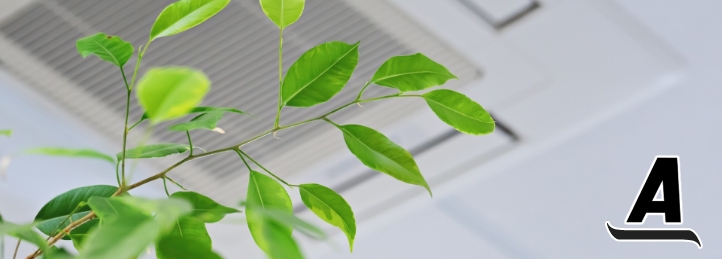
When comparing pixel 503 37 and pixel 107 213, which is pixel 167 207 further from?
pixel 503 37

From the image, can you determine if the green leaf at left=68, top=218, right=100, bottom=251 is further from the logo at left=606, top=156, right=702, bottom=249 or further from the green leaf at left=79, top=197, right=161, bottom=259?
the logo at left=606, top=156, right=702, bottom=249

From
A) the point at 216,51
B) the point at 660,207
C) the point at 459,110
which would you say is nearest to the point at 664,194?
the point at 660,207

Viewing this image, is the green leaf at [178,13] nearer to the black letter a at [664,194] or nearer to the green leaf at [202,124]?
the green leaf at [202,124]

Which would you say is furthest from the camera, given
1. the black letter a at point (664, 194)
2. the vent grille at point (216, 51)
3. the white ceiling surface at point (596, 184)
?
the black letter a at point (664, 194)

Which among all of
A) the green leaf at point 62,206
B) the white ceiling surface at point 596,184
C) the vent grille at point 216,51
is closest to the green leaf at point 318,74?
the green leaf at point 62,206

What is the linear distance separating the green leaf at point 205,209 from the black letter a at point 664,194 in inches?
40.3

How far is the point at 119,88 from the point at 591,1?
0.60 m

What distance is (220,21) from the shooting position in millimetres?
724

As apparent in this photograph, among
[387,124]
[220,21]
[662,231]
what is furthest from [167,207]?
[662,231]

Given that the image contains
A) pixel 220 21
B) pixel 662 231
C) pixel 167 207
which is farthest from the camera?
pixel 662 231

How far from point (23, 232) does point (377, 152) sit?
0.57 feet

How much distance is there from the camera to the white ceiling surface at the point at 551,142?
0.81m

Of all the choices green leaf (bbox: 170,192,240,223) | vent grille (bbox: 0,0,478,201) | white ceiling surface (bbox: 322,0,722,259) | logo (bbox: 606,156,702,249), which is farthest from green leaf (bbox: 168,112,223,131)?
logo (bbox: 606,156,702,249)

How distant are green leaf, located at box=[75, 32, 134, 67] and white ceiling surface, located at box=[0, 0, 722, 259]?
44 cm
